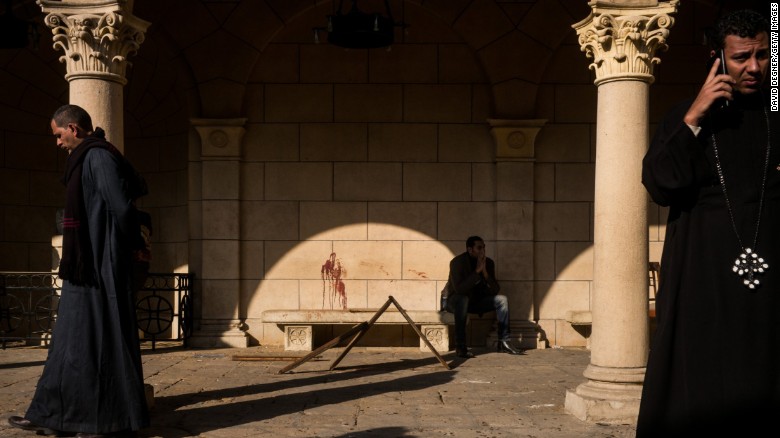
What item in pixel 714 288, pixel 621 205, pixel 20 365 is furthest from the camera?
pixel 20 365

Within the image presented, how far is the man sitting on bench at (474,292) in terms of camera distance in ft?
36.2

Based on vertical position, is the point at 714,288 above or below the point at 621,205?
below

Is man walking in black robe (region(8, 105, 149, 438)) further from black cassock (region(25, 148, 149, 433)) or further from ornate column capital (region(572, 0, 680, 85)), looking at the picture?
ornate column capital (region(572, 0, 680, 85))

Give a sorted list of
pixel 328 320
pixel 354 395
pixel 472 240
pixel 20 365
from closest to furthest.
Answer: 1. pixel 354 395
2. pixel 20 365
3. pixel 472 240
4. pixel 328 320

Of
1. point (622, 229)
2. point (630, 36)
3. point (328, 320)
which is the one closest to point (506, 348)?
point (328, 320)

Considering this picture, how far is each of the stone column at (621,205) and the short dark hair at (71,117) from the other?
3511mm

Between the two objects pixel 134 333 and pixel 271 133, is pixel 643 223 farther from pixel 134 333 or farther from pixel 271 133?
pixel 271 133

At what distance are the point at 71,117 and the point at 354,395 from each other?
11.0 ft

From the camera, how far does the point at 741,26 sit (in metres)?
3.03

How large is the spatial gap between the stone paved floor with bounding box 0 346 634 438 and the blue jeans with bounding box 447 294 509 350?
363 mm

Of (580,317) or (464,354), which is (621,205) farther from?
(580,317)

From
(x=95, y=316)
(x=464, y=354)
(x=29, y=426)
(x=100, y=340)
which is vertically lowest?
(x=464, y=354)

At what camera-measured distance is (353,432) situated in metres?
6.04

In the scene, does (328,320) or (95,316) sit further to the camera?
(328,320)
